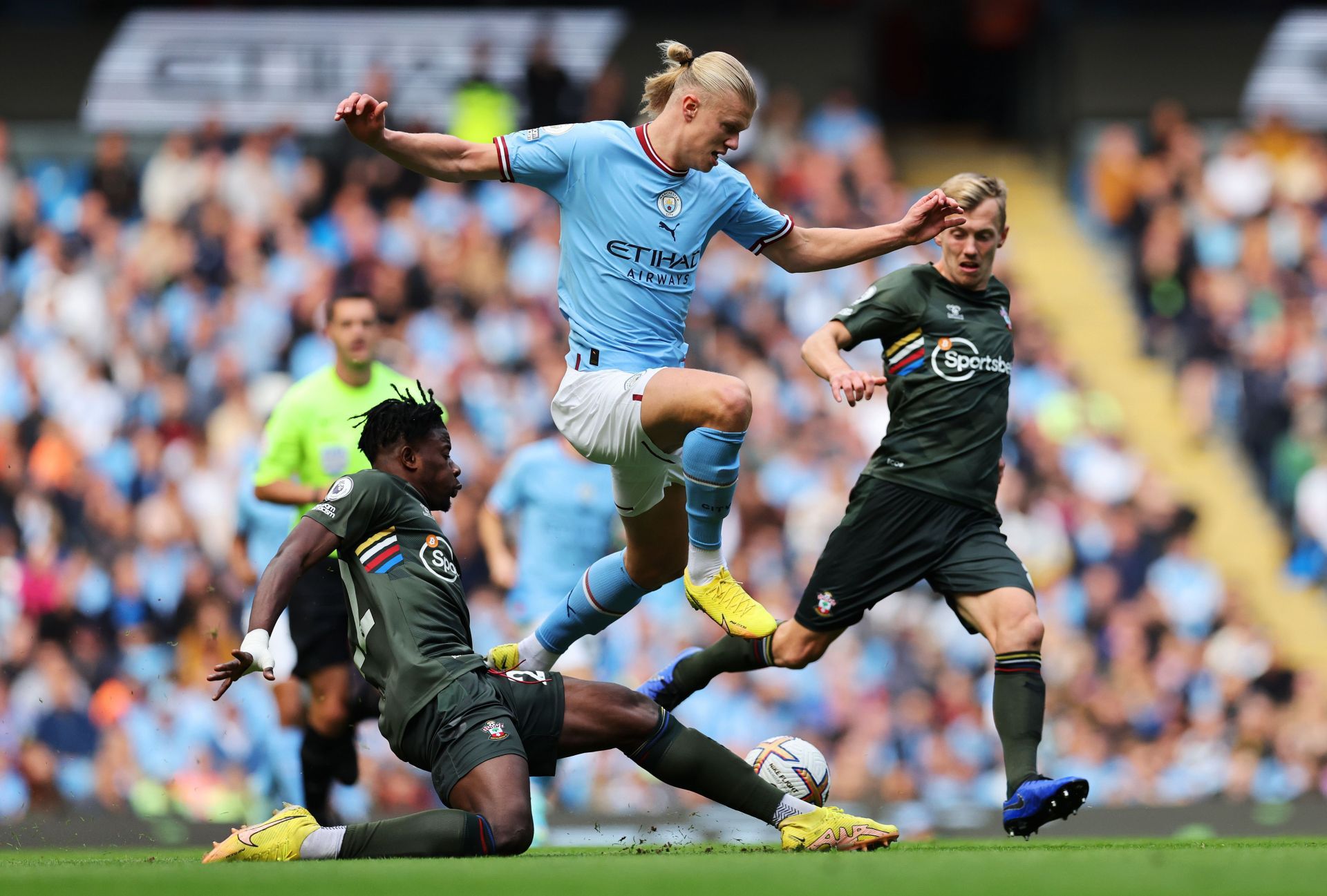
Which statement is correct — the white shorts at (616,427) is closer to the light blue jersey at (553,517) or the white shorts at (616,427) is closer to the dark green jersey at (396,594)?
the dark green jersey at (396,594)

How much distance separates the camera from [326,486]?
8695mm

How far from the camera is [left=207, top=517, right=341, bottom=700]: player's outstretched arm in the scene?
576 cm

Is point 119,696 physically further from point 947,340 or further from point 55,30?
point 55,30

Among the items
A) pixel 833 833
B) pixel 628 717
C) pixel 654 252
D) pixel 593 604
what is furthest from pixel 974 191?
pixel 833 833

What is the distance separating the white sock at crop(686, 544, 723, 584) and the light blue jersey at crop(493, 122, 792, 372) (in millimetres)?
764

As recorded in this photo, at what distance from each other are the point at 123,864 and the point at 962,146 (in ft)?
46.4

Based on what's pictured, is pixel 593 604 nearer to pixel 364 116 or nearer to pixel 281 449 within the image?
pixel 281 449

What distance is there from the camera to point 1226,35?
18438 millimetres

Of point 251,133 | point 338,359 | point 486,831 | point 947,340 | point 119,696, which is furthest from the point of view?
point 251,133

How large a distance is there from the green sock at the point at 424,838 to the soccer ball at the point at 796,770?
1.45 meters

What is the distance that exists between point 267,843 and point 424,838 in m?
0.57

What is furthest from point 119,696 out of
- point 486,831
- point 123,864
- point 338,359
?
point 486,831

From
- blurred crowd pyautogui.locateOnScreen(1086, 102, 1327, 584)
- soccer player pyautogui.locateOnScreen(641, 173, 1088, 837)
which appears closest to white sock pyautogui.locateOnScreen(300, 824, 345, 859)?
soccer player pyautogui.locateOnScreen(641, 173, 1088, 837)

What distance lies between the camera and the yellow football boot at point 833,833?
6418mm
